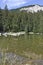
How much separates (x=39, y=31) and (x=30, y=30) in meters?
7.80

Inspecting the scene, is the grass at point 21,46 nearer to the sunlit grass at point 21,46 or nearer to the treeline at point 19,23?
the sunlit grass at point 21,46

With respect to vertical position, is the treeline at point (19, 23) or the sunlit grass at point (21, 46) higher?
the sunlit grass at point (21, 46)

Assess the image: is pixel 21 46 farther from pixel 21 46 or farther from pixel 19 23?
pixel 19 23

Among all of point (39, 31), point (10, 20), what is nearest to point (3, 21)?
point (10, 20)

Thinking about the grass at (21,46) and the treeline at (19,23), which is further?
the treeline at (19,23)

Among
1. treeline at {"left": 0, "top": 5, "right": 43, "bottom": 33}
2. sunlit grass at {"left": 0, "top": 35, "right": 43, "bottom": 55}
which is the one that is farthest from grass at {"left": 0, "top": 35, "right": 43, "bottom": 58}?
treeline at {"left": 0, "top": 5, "right": 43, "bottom": 33}

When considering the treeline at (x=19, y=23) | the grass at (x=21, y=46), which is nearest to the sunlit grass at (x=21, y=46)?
the grass at (x=21, y=46)

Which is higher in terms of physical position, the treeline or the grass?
the grass

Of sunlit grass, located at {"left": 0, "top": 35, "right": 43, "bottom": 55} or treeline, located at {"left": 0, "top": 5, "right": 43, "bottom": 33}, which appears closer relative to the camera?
sunlit grass, located at {"left": 0, "top": 35, "right": 43, "bottom": 55}

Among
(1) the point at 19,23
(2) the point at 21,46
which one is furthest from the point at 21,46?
(1) the point at 19,23

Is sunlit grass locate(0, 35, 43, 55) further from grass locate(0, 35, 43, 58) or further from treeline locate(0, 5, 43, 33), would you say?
treeline locate(0, 5, 43, 33)

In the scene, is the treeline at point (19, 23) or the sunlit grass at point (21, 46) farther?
the treeline at point (19, 23)

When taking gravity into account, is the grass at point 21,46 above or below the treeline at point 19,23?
above

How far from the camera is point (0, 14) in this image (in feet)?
346
